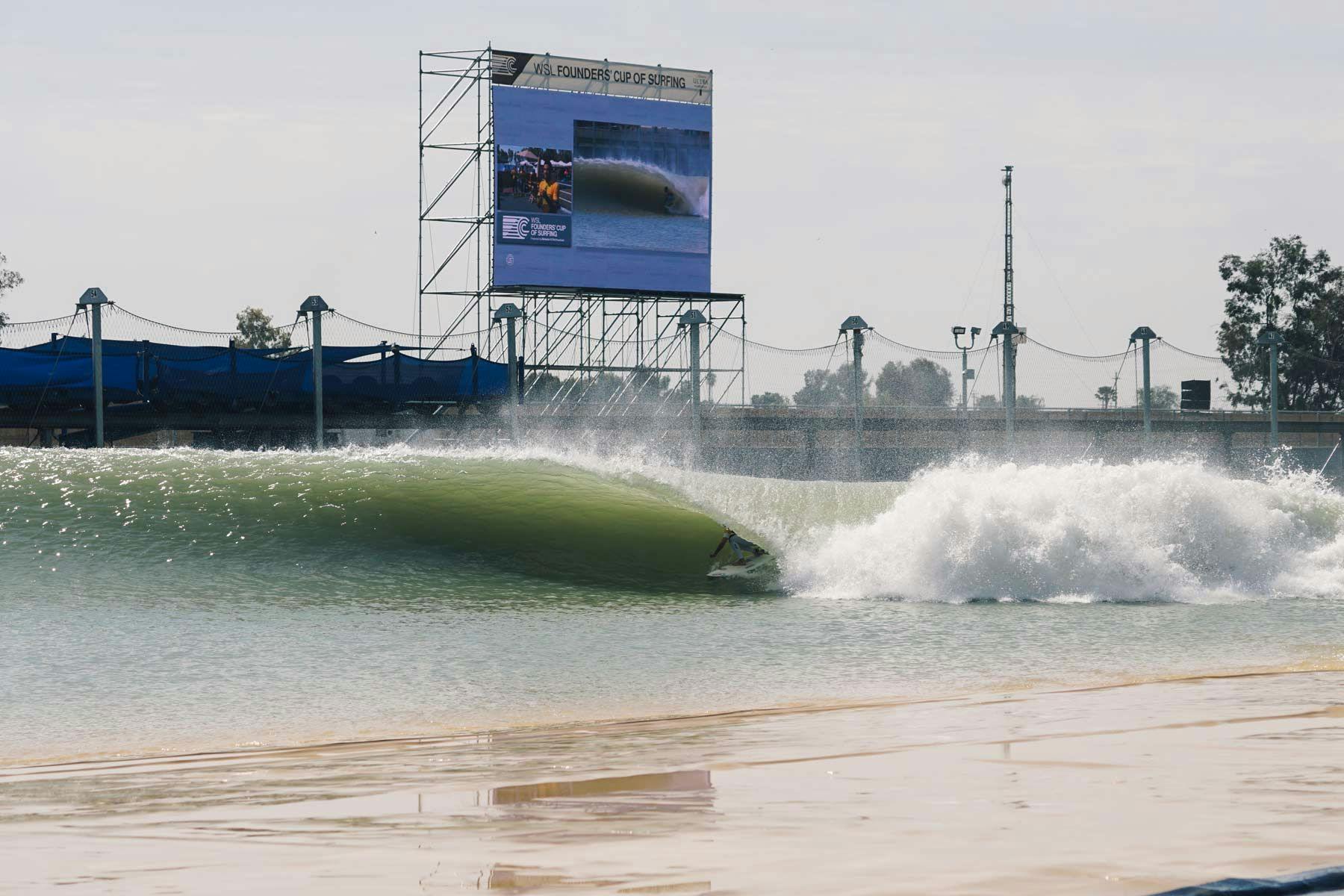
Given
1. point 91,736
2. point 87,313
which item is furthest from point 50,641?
point 87,313

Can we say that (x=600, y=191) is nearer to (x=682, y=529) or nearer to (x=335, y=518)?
(x=682, y=529)

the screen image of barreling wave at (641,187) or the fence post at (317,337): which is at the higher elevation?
the screen image of barreling wave at (641,187)

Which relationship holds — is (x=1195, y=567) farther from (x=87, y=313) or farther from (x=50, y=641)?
(x=87, y=313)

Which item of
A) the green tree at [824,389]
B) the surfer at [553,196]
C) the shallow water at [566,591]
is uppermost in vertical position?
the surfer at [553,196]

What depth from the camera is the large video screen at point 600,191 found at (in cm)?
4803

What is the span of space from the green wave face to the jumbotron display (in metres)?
23.5

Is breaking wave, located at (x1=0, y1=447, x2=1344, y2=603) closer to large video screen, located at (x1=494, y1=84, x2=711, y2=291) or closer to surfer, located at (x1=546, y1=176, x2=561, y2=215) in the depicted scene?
large video screen, located at (x1=494, y1=84, x2=711, y2=291)

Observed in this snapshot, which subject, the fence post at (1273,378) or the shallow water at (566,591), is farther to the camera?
the fence post at (1273,378)

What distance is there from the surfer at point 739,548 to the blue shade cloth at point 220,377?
12731 millimetres

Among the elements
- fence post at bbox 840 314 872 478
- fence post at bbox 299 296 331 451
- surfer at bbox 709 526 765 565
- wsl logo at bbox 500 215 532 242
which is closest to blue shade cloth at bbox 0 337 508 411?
fence post at bbox 299 296 331 451

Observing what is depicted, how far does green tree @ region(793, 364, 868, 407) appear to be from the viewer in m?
31.3

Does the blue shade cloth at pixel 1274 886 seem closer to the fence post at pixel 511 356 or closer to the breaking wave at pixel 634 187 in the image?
the fence post at pixel 511 356

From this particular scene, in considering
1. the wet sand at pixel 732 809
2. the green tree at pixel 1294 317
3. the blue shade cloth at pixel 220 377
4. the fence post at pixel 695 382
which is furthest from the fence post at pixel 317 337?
the green tree at pixel 1294 317

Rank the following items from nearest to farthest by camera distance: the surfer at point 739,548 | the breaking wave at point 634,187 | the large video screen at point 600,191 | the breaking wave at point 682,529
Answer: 1. the breaking wave at point 682,529
2. the surfer at point 739,548
3. the large video screen at point 600,191
4. the breaking wave at point 634,187
